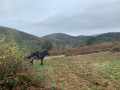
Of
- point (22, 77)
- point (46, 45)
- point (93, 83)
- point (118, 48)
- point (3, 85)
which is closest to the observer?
point (3, 85)

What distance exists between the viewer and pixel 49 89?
3311mm

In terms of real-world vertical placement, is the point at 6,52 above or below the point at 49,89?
above

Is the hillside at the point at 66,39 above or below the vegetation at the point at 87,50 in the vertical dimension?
above

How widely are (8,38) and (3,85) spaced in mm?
2068

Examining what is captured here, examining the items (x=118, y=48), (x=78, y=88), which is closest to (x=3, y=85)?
(x=78, y=88)

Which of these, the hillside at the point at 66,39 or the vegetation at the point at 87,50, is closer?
the vegetation at the point at 87,50

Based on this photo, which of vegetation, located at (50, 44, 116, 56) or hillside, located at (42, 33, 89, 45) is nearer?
vegetation, located at (50, 44, 116, 56)

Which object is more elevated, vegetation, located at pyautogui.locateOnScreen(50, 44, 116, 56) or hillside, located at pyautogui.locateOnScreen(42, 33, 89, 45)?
hillside, located at pyautogui.locateOnScreen(42, 33, 89, 45)

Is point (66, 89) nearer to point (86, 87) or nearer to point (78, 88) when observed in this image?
point (78, 88)

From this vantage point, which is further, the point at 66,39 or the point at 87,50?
the point at 66,39

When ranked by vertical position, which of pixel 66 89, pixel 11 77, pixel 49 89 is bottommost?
pixel 66 89

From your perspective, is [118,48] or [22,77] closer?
[22,77]

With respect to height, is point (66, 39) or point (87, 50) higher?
point (66, 39)

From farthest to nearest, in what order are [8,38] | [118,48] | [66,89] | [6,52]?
[118,48] → [66,89] → [8,38] → [6,52]
